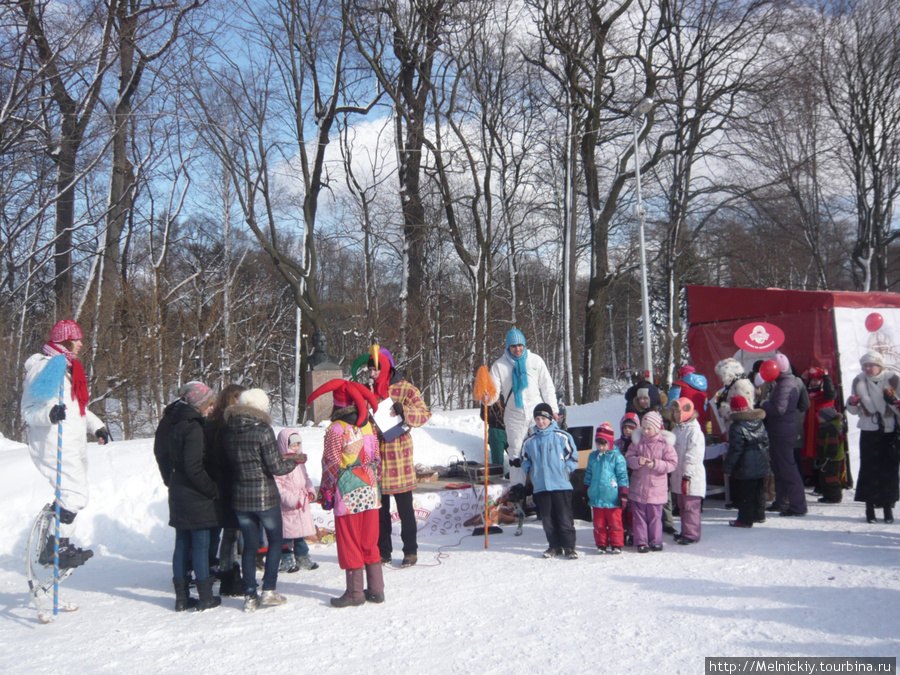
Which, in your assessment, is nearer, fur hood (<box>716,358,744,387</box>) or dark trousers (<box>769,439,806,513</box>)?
dark trousers (<box>769,439,806,513</box>)

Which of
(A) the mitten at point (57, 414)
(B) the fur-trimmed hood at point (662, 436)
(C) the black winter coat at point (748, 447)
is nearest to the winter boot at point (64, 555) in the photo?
(A) the mitten at point (57, 414)

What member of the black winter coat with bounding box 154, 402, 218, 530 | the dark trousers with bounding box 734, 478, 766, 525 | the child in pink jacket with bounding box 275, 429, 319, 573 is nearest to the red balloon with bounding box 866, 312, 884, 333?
the dark trousers with bounding box 734, 478, 766, 525

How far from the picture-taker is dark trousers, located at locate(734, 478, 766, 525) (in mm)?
6574

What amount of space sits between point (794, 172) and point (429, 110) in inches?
471

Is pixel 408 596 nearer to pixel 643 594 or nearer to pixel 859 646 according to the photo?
pixel 643 594

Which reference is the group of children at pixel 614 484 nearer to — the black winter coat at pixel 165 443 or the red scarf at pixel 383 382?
the red scarf at pixel 383 382

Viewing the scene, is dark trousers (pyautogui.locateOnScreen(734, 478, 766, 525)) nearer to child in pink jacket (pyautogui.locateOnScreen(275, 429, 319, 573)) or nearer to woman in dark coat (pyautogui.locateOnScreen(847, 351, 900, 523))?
woman in dark coat (pyautogui.locateOnScreen(847, 351, 900, 523))

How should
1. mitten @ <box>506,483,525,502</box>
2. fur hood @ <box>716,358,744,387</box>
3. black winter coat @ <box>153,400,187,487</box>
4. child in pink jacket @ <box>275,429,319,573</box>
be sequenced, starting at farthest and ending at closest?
fur hood @ <box>716,358,744,387</box>, mitten @ <box>506,483,525,502</box>, child in pink jacket @ <box>275,429,319,573</box>, black winter coat @ <box>153,400,187,487</box>

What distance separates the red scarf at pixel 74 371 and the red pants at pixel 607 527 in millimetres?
4479

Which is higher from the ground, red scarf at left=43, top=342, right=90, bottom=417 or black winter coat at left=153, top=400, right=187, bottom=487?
red scarf at left=43, top=342, right=90, bottom=417

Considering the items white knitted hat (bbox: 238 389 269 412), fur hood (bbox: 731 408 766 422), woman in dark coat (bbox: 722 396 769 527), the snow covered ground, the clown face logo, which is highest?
the clown face logo

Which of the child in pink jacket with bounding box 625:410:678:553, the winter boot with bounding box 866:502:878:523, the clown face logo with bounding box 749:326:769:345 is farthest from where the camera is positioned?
the clown face logo with bounding box 749:326:769:345

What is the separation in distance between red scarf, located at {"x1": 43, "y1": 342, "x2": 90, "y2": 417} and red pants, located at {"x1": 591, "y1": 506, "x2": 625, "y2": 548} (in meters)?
4.48

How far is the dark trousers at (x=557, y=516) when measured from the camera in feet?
19.0
